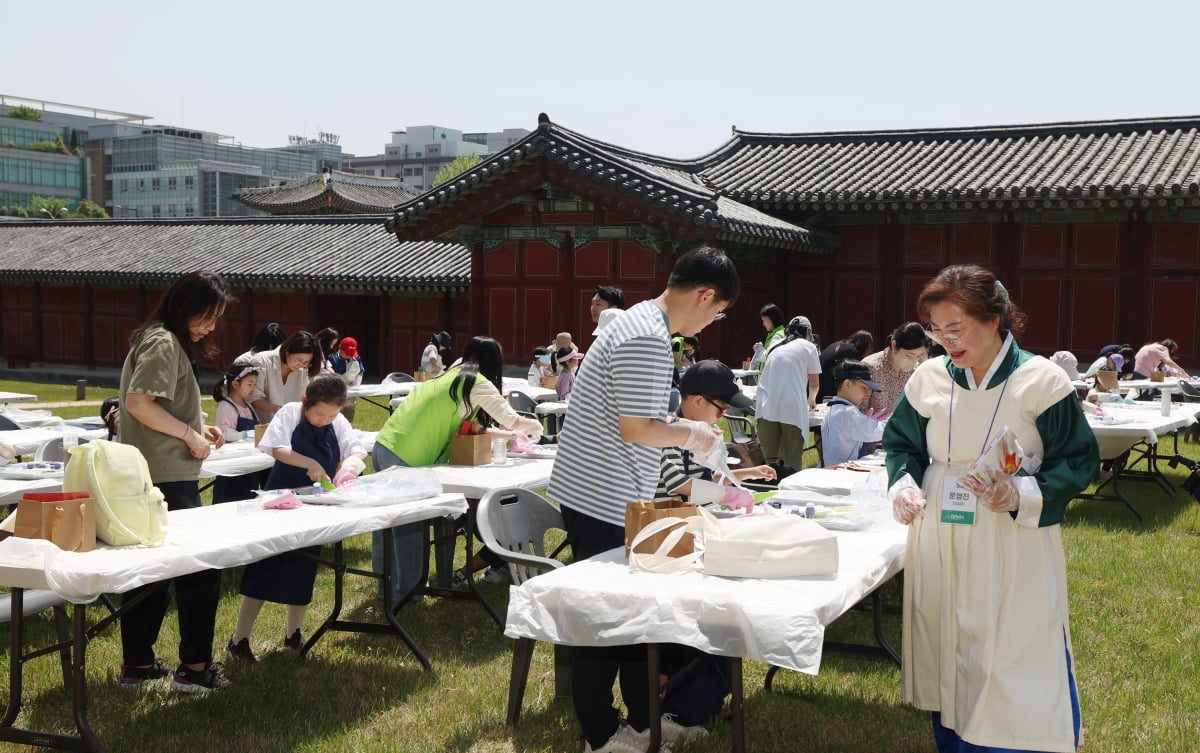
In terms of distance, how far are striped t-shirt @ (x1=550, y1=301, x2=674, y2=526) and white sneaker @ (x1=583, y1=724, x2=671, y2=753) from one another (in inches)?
24.9

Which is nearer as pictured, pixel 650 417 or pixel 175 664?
pixel 650 417

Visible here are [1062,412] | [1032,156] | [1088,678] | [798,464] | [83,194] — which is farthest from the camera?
[83,194]

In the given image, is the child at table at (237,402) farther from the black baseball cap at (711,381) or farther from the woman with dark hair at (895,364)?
the woman with dark hair at (895,364)

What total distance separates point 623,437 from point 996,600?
1129 millimetres

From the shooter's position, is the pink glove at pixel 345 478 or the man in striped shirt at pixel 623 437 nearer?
the man in striped shirt at pixel 623 437

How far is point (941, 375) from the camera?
3168 mm

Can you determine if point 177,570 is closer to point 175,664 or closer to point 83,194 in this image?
point 175,664

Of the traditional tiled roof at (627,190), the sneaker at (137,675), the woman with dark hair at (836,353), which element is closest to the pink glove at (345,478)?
the sneaker at (137,675)

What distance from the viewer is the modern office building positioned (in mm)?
79375

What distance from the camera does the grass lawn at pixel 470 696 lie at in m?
3.74

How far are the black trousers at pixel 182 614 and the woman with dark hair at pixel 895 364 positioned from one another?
3.79 metres

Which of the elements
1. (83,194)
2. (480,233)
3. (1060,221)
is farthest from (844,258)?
(83,194)

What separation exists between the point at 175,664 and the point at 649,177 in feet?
33.4

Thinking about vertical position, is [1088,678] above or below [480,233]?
below
